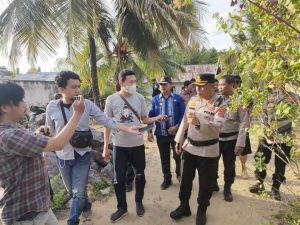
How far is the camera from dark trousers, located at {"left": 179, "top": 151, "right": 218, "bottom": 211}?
360 cm

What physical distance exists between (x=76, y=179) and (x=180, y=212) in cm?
148

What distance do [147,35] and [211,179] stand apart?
5947 mm

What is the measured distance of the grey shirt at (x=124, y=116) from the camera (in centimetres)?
386

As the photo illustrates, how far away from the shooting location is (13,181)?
2.09m

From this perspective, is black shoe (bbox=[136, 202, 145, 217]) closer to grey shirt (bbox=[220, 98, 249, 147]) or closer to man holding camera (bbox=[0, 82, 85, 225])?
grey shirt (bbox=[220, 98, 249, 147])

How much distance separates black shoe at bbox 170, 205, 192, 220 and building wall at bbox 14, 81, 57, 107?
51.8ft

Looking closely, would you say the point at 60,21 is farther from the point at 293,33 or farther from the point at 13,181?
the point at 293,33

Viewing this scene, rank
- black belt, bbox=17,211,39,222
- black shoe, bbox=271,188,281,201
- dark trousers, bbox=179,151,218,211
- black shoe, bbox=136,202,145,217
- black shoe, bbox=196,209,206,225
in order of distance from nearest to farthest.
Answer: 1. black belt, bbox=17,211,39,222
2. dark trousers, bbox=179,151,218,211
3. black shoe, bbox=196,209,206,225
4. black shoe, bbox=136,202,145,217
5. black shoe, bbox=271,188,281,201

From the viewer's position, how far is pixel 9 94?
2020 mm

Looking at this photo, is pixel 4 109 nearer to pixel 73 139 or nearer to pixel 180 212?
pixel 73 139

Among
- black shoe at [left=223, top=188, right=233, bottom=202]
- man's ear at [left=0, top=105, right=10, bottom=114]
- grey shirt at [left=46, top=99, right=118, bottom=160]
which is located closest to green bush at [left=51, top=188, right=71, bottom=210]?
grey shirt at [left=46, top=99, right=118, bottom=160]

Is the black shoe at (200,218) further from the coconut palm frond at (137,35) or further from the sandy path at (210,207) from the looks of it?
the coconut palm frond at (137,35)

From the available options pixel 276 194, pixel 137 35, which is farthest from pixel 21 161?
pixel 137 35

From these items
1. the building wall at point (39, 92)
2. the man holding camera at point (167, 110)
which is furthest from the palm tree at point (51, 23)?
the building wall at point (39, 92)
